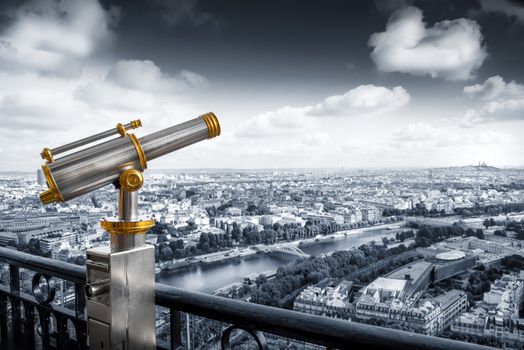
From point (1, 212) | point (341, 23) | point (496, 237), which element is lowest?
point (496, 237)

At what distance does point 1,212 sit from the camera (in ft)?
9.85

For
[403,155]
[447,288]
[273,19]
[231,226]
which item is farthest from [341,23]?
[447,288]

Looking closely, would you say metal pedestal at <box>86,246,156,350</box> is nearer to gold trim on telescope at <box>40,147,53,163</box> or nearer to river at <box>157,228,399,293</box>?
gold trim on telescope at <box>40,147,53,163</box>

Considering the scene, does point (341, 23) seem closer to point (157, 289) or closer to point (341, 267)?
point (341, 267)

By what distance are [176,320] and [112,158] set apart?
0.51m

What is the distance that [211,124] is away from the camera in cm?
92

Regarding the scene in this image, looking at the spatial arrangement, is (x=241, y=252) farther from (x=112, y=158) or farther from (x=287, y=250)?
(x=112, y=158)

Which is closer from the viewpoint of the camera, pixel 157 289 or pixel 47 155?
pixel 47 155

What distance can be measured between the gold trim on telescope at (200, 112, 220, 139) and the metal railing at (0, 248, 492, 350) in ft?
1.33

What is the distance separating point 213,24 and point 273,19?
0.82 m

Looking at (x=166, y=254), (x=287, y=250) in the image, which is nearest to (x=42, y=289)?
(x=166, y=254)

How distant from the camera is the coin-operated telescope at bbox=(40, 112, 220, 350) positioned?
30.6 inches

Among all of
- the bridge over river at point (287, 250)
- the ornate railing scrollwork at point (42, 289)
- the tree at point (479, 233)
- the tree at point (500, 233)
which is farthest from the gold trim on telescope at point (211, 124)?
the tree at point (479, 233)

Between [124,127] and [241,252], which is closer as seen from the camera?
[124,127]
